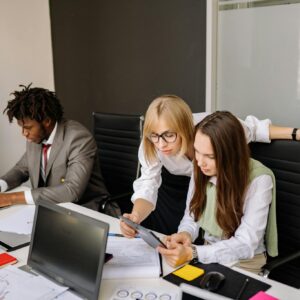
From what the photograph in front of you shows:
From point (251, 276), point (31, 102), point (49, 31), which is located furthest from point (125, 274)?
point (49, 31)

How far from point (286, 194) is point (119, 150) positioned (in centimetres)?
118

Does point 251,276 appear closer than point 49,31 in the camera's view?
Yes

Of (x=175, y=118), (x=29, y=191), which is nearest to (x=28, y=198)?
(x=29, y=191)

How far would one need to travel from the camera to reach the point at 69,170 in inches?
84.7

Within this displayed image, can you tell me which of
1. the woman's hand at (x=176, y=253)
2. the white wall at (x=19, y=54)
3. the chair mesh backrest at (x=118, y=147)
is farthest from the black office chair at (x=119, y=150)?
the white wall at (x=19, y=54)

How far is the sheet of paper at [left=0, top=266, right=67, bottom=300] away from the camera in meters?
1.23

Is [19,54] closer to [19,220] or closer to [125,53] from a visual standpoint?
[125,53]

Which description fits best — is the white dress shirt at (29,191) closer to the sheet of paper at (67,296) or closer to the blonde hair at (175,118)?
the blonde hair at (175,118)

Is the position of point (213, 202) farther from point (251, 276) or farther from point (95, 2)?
point (95, 2)

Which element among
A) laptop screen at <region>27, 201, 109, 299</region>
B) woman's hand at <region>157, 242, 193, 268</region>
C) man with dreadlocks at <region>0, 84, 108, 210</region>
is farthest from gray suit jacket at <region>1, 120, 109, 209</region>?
woman's hand at <region>157, 242, 193, 268</region>

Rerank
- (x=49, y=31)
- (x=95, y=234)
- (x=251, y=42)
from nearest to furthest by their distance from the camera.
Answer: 1. (x=95, y=234)
2. (x=251, y=42)
3. (x=49, y=31)

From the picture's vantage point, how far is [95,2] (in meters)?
3.74

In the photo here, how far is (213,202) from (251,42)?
1.37 meters

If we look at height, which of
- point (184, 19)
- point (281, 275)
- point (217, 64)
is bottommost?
point (281, 275)
